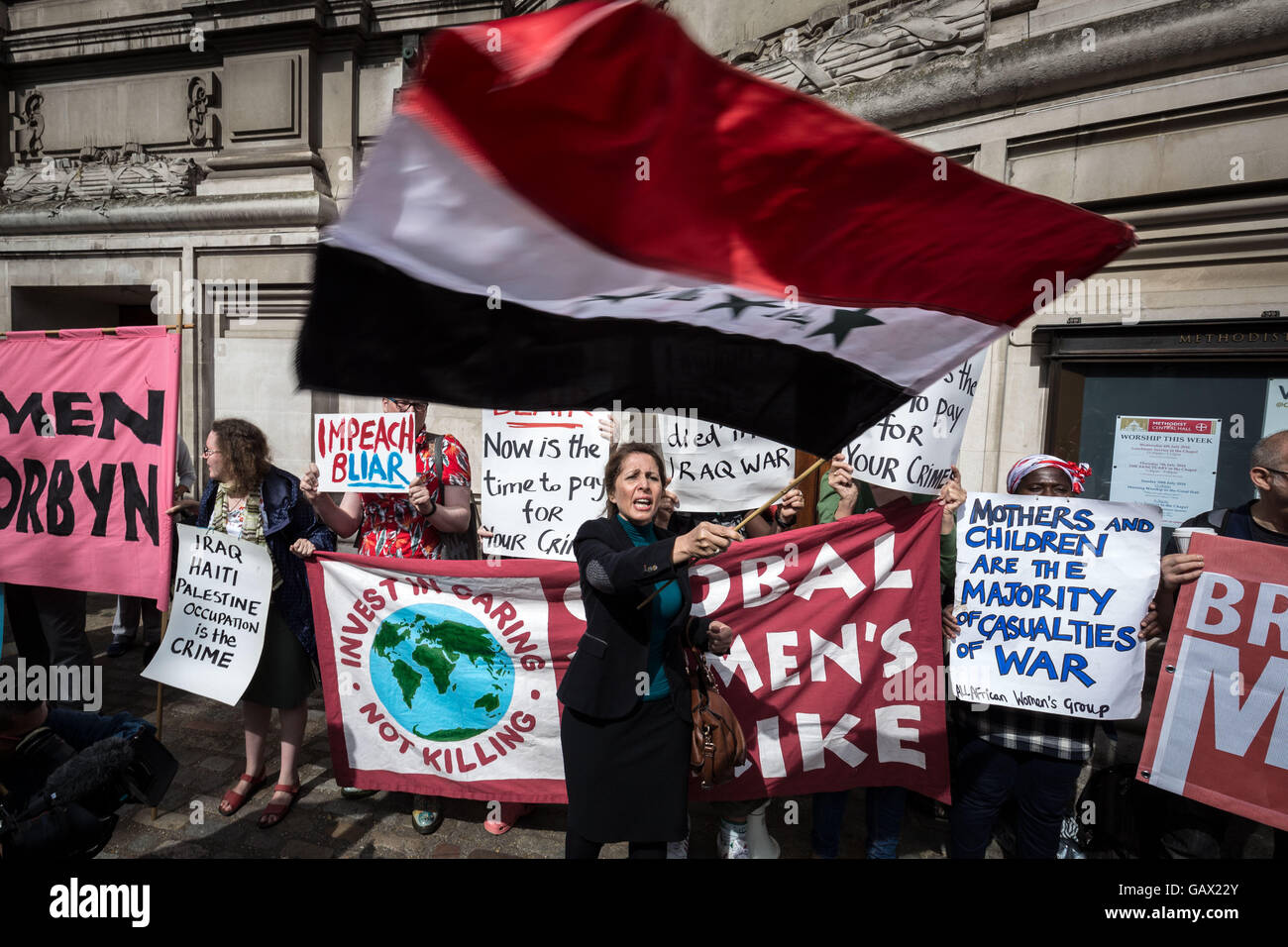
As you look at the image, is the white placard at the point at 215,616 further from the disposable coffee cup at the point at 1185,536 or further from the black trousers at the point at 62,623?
the disposable coffee cup at the point at 1185,536

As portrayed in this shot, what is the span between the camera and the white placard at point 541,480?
12.8ft

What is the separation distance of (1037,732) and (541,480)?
2.77 metres

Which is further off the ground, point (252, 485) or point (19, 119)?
point (19, 119)

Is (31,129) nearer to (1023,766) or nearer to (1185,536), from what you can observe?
(1023,766)

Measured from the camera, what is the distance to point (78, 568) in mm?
3760

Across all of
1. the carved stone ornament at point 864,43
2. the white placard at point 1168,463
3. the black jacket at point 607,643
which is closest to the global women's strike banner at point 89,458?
the black jacket at point 607,643

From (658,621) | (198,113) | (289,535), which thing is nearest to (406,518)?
(289,535)

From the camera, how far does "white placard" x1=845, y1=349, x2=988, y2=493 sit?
2.96 m
